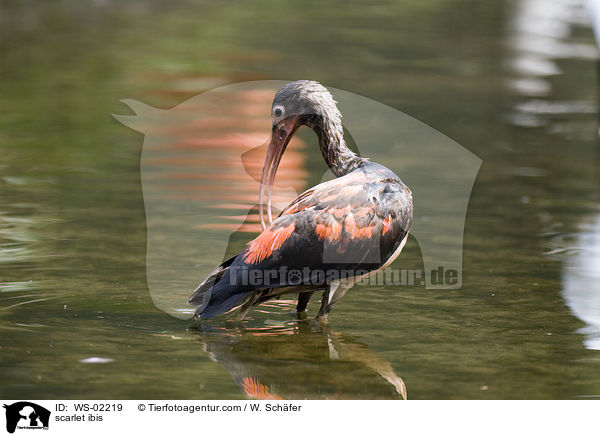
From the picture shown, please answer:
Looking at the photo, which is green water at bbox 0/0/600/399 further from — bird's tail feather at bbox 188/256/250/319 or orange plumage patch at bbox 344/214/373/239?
orange plumage patch at bbox 344/214/373/239

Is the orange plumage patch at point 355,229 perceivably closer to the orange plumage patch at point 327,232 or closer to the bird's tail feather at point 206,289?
the orange plumage patch at point 327,232

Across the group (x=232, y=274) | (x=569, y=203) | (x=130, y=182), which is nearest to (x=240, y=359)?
(x=232, y=274)

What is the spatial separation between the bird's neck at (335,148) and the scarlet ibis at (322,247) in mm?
280

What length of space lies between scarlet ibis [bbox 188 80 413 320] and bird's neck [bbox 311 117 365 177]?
11.0 inches

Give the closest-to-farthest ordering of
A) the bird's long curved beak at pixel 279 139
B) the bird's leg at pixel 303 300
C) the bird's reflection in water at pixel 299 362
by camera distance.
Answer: the bird's reflection in water at pixel 299 362 < the bird's leg at pixel 303 300 < the bird's long curved beak at pixel 279 139

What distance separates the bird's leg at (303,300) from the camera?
6.73 metres

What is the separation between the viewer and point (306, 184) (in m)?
10.5

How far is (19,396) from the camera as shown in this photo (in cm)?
525

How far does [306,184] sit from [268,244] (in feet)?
14.1

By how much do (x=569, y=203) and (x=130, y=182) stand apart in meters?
4.35

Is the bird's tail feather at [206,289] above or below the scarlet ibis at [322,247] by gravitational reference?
below

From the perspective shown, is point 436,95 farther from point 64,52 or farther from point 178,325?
point 178,325
